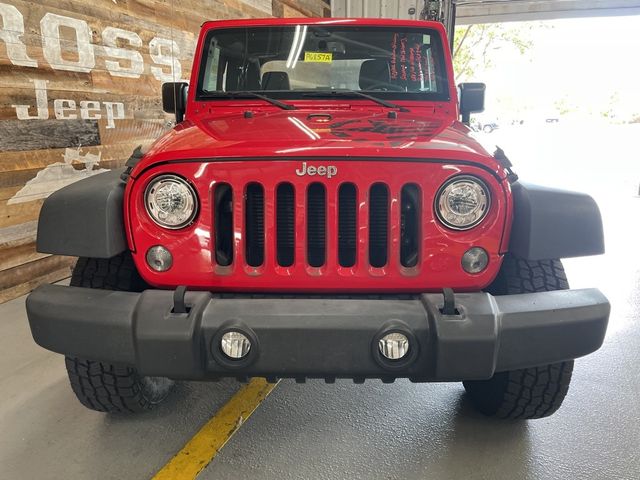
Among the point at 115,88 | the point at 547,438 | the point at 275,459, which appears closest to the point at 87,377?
the point at 275,459

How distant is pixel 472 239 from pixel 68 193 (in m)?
1.32

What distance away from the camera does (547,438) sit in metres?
1.99

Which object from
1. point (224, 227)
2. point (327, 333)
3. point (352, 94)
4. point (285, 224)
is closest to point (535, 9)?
point (352, 94)

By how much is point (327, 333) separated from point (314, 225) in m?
0.40

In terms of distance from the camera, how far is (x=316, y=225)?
5.56 ft

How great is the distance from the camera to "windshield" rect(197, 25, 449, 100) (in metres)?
2.59

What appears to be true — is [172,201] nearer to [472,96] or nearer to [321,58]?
[321,58]

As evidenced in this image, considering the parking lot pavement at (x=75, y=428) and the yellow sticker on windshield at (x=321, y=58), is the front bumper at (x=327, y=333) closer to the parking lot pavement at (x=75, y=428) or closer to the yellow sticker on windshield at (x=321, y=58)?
the parking lot pavement at (x=75, y=428)

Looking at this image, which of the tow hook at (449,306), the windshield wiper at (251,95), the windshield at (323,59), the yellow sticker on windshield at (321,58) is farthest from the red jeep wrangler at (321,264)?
the yellow sticker on windshield at (321,58)

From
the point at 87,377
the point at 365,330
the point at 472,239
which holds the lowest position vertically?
the point at 87,377

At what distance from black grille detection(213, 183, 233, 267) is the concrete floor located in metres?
0.76

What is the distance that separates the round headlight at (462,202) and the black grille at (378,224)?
0.17 meters

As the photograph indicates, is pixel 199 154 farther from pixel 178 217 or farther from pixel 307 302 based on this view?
pixel 307 302

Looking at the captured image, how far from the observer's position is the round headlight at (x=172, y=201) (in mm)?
1612
